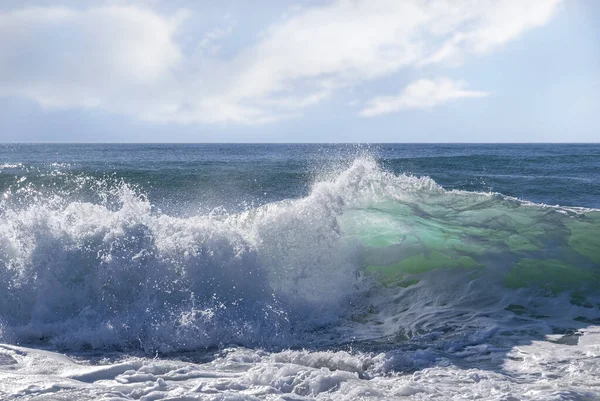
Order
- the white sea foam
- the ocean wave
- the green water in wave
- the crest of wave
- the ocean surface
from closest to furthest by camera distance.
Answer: the white sea foam → the ocean surface → the crest of wave → the ocean wave → the green water in wave

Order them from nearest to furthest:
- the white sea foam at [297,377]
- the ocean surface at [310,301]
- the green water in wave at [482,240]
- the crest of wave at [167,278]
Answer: the white sea foam at [297,377], the ocean surface at [310,301], the crest of wave at [167,278], the green water in wave at [482,240]

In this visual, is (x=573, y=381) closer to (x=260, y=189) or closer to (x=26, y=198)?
(x=260, y=189)

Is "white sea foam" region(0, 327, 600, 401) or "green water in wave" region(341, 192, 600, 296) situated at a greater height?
"green water in wave" region(341, 192, 600, 296)

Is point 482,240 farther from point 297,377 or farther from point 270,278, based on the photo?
point 297,377

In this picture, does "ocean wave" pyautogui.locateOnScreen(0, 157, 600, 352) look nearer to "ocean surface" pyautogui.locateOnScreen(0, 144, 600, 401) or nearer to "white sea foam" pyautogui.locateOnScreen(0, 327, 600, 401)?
"ocean surface" pyautogui.locateOnScreen(0, 144, 600, 401)

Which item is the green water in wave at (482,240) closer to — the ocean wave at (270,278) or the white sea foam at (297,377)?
the ocean wave at (270,278)

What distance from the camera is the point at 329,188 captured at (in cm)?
955

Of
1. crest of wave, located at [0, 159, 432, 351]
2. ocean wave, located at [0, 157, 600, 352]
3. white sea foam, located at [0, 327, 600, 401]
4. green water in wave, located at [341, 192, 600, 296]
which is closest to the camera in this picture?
white sea foam, located at [0, 327, 600, 401]

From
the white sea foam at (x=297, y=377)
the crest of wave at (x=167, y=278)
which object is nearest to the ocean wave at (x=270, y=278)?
the crest of wave at (x=167, y=278)

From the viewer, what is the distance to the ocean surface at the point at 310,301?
4422mm

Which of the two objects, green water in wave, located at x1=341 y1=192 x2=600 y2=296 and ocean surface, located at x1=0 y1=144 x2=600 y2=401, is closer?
ocean surface, located at x1=0 y1=144 x2=600 y2=401

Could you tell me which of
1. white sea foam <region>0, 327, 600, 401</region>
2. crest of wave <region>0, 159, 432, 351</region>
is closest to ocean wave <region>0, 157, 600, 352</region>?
crest of wave <region>0, 159, 432, 351</region>

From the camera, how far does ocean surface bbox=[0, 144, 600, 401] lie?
174 inches

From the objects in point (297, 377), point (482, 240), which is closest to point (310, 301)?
point (297, 377)
